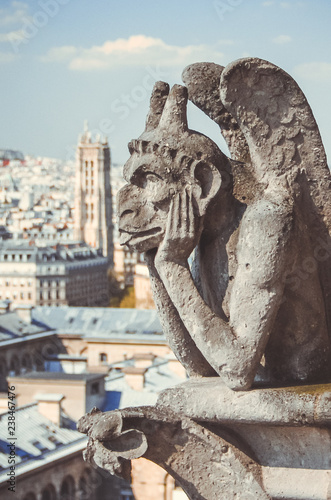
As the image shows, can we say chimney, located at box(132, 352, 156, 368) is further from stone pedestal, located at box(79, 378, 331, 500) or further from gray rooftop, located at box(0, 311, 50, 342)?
stone pedestal, located at box(79, 378, 331, 500)

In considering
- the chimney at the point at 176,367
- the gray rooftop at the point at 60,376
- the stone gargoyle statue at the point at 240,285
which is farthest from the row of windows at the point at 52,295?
the stone gargoyle statue at the point at 240,285

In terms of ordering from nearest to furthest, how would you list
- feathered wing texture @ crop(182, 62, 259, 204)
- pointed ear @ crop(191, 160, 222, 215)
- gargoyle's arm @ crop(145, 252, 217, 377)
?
pointed ear @ crop(191, 160, 222, 215) < gargoyle's arm @ crop(145, 252, 217, 377) < feathered wing texture @ crop(182, 62, 259, 204)

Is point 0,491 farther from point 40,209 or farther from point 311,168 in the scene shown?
point 40,209

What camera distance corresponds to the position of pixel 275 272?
14.5 ft

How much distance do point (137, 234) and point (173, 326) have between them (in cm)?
44

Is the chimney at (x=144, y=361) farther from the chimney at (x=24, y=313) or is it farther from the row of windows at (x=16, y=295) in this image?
the row of windows at (x=16, y=295)

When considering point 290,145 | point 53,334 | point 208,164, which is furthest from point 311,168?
point 53,334

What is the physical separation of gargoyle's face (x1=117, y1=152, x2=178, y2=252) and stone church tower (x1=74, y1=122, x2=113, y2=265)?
4638 inches

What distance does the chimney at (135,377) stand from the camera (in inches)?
1231

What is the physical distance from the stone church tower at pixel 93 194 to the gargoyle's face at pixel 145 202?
118m

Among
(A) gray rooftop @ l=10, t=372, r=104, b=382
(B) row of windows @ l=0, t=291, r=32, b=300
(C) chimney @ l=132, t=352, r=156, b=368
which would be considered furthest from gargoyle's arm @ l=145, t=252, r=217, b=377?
(B) row of windows @ l=0, t=291, r=32, b=300

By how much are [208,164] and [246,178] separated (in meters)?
0.21

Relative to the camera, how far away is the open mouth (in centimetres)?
468

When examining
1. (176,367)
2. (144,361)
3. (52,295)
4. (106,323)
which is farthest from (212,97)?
(52,295)
